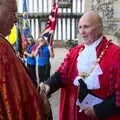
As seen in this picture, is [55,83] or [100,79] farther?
[55,83]

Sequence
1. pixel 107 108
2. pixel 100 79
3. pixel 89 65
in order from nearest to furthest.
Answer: pixel 107 108 < pixel 100 79 < pixel 89 65

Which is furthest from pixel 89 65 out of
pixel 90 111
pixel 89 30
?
pixel 90 111

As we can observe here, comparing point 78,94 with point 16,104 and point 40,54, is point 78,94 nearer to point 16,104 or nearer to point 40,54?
point 16,104

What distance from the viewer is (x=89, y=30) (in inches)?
158

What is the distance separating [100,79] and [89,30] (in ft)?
1.32

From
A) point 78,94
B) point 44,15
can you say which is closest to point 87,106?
point 78,94

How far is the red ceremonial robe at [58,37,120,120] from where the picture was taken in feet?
13.0

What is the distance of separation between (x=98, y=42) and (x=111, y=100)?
0.50 m

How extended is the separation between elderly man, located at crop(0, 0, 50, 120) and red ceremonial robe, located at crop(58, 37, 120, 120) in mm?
975

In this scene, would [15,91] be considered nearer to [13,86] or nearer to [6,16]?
[13,86]

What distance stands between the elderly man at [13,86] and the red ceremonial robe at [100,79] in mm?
975

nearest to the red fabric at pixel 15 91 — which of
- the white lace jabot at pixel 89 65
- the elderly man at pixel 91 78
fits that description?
the elderly man at pixel 91 78

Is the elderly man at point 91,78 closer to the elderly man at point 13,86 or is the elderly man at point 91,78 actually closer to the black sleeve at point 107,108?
the black sleeve at point 107,108

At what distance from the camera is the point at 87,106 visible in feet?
13.2
